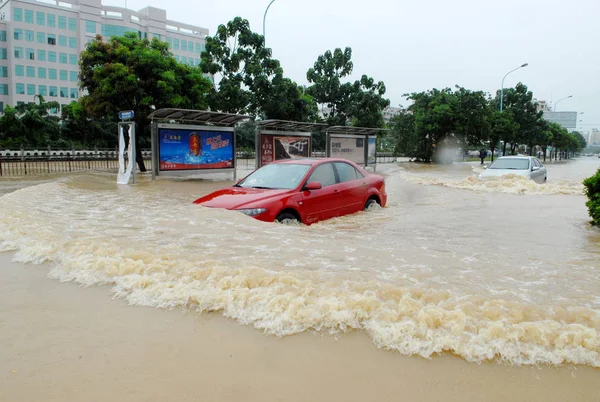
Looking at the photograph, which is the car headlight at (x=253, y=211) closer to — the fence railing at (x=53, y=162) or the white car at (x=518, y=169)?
the white car at (x=518, y=169)

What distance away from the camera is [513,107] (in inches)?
1964

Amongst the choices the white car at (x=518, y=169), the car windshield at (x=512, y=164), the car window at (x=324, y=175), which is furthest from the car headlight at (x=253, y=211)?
the car windshield at (x=512, y=164)

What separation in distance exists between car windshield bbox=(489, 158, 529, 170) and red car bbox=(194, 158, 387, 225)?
8775 mm

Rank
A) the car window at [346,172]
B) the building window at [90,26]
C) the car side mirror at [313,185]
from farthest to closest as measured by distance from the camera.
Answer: the building window at [90,26] < the car window at [346,172] < the car side mirror at [313,185]

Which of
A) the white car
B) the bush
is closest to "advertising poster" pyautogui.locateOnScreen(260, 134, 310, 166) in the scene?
the white car

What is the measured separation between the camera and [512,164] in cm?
1602

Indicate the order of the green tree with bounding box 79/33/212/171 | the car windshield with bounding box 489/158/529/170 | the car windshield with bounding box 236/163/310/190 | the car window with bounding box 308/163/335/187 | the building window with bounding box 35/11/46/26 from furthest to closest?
the building window with bounding box 35/11/46/26
the green tree with bounding box 79/33/212/171
the car windshield with bounding box 489/158/529/170
the car window with bounding box 308/163/335/187
the car windshield with bounding box 236/163/310/190

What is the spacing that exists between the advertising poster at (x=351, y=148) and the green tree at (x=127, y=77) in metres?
7.57

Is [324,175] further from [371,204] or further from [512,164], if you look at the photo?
[512,164]

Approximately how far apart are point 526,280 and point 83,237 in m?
4.97

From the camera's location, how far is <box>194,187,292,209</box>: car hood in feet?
21.7

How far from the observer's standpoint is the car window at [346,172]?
8348 mm

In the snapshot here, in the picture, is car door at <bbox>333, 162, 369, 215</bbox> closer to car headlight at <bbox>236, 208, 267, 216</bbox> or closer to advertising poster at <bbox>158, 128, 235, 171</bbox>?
A: car headlight at <bbox>236, 208, 267, 216</bbox>

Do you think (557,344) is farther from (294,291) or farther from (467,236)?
(467,236)
